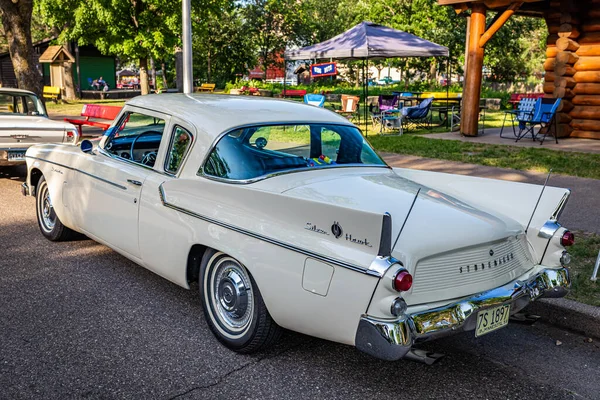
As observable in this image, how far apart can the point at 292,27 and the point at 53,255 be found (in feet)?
157

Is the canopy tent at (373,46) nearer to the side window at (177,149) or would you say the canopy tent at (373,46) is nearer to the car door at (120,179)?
the car door at (120,179)

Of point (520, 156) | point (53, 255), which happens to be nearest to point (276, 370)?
point (53, 255)

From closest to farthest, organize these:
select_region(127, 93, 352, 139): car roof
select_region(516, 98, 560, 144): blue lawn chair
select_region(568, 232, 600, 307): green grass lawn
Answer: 1. select_region(127, 93, 352, 139): car roof
2. select_region(568, 232, 600, 307): green grass lawn
3. select_region(516, 98, 560, 144): blue lawn chair

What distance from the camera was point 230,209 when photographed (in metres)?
3.86

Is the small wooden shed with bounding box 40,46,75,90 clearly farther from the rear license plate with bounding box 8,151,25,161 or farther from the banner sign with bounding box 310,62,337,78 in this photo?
the rear license plate with bounding box 8,151,25,161

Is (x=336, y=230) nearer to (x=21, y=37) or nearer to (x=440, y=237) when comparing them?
(x=440, y=237)

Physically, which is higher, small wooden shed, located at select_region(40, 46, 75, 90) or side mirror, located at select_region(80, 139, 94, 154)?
small wooden shed, located at select_region(40, 46, 75, 90)

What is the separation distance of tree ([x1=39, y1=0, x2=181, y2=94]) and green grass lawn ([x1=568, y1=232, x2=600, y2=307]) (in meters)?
21.8

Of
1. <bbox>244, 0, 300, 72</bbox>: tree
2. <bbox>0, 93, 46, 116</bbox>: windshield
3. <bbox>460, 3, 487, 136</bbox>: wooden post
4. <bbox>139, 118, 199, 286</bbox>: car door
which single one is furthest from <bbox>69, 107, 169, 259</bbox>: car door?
<bbox>244, 0, 300, 72</bbox>: tree

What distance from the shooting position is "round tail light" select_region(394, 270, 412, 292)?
3.01m

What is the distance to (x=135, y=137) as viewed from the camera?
18.0ft

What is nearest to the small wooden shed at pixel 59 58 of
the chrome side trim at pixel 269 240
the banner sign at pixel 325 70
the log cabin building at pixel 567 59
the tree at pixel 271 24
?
the tree at pixel 271 24

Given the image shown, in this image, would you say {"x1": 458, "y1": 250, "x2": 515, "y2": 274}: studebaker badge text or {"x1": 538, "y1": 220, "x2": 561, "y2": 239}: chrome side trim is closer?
{"x1": 458, "y1": 250, "x2": 515, "y2": 274}: studebaker badge text

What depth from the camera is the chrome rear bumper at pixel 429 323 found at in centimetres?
304
